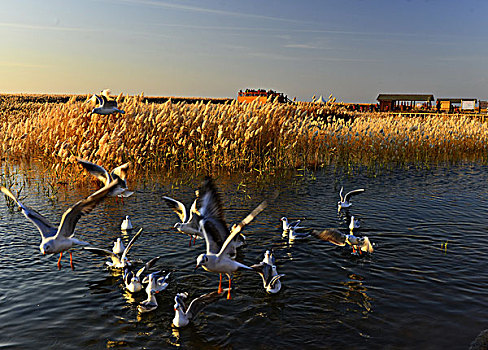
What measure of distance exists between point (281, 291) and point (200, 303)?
174 cm

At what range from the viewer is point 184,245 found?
9.95 m

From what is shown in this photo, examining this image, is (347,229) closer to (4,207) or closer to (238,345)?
(238,345)

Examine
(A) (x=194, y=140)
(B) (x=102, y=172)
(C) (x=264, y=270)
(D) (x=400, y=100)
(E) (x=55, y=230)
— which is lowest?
(C) (x=264, y=270)

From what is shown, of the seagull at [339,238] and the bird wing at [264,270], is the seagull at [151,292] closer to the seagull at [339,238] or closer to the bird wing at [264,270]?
the bird wing at [264,270]

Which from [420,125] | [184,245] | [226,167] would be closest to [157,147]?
[226,167]

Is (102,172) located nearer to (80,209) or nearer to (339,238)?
(80,209)

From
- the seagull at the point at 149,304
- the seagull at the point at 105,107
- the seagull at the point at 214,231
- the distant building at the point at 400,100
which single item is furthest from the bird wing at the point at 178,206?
the distant building at the point at 400,100

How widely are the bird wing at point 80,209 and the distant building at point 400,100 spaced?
71.2m

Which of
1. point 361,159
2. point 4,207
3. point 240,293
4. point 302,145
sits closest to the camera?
point 240,293

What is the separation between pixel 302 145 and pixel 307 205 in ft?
23.9

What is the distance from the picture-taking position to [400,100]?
74000mm

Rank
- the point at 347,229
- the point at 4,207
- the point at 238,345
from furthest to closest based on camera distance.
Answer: the point at 4,207 < the point at 347,229 < the point at 238,345

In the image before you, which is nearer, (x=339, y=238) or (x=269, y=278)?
(x=269, y=278)

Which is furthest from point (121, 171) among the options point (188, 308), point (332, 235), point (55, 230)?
point (332, 235)
